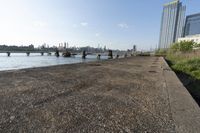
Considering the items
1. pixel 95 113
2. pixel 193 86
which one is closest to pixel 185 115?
pixel 95 113

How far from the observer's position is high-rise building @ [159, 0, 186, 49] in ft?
Answer: 359

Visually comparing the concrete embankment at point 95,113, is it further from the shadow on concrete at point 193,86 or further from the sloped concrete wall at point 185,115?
the shadow on concrete at point 193,86

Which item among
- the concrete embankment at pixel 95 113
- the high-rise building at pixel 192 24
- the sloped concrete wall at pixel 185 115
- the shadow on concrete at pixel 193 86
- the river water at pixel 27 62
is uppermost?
the high-rise building at pixel 192 24

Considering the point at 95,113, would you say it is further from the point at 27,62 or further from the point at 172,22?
the point at 172,22

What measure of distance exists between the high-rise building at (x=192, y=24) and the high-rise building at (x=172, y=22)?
4155 millimetres

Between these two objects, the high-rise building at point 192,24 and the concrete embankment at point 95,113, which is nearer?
the concrete embankment at point 95,113

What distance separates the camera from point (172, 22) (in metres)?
110

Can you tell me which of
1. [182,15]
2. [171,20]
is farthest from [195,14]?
[171,20]

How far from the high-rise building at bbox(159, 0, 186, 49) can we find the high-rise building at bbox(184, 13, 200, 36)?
4.15m

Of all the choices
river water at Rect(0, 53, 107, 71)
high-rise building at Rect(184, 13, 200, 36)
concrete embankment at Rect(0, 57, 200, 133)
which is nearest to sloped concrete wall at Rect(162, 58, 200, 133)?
concrete embankment at Rect(0, 57, 200, 133)

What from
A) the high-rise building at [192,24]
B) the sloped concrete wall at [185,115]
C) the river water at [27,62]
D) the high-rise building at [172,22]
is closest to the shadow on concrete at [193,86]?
the sloped concrete wall at [185,115]

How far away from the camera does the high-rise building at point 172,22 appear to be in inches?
4309

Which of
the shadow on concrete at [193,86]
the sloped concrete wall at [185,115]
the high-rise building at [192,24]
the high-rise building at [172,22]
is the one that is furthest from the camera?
the high-rise building at [172,22]

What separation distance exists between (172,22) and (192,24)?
1916 cm
